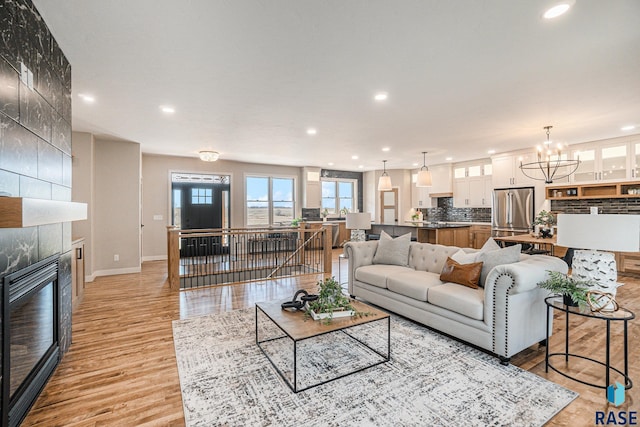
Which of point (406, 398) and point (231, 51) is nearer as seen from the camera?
point (406, 398)

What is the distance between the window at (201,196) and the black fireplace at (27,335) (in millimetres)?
5804

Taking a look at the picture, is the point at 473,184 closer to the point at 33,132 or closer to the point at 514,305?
the point at 514,305

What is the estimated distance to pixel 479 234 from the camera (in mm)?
8141

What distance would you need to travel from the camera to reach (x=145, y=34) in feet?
7.77

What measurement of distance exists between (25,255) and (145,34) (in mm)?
1802

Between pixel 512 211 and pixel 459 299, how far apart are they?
18.2 ft

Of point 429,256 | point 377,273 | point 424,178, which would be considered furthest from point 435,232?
point 377,273

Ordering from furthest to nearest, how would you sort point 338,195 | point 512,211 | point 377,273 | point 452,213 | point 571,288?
point 338,195 → point 452,213 → point 512,211 → point 377,273 → point 571,288

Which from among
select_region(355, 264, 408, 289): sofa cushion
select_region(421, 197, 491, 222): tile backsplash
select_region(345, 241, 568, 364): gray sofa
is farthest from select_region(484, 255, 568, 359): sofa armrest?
select_region(421, 197, 491, 222): tile backsplash

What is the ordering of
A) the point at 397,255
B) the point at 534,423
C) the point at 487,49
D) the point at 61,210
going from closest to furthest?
the point at 534,423 → the point at 61,210 → the point at 487,49 → the point at 397,255

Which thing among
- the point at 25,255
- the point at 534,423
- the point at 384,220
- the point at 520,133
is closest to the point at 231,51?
the point at 25,255

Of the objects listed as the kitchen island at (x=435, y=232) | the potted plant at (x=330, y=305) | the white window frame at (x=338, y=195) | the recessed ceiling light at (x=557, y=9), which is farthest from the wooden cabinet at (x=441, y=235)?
the recessed ceiling light at (x=557, y=9)

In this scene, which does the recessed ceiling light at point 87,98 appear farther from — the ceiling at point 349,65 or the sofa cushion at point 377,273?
the sofa cushion at point 377,273

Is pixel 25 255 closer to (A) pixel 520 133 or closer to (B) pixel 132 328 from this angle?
(B) pixel 132 328
